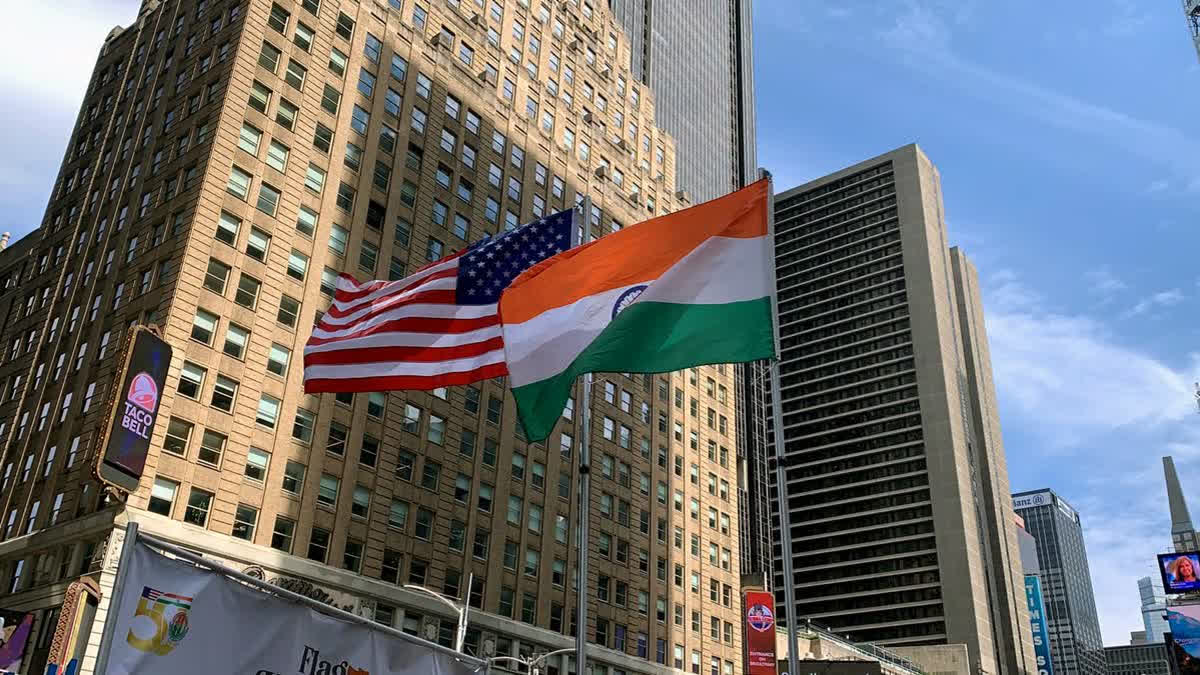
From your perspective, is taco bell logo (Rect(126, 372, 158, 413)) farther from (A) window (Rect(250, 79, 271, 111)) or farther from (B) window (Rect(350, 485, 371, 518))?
(A) window (Rect(250, 79, 271, 111))

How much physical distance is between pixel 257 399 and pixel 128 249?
543 inches

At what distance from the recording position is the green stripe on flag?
16016 millimetres

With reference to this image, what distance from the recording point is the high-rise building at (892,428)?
156m

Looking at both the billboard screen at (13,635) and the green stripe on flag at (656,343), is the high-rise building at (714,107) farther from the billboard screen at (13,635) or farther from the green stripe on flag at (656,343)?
the green stripe on flag at (656,343)

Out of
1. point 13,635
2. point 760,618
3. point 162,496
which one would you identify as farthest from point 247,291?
point 760,618

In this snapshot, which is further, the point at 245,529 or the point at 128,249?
the point at 128,249

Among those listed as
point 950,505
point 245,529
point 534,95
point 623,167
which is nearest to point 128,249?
point 245,529

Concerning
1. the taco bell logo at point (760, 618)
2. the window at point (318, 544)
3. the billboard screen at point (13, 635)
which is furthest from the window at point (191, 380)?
the taco bell logo at point (760, 618)

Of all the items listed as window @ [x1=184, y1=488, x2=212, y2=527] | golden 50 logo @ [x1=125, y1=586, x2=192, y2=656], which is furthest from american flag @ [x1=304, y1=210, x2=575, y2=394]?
window @ [x1=184, y1=488, x2=212, y2=527]

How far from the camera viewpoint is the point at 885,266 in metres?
182

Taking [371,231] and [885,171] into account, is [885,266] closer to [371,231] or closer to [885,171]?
[885,171]

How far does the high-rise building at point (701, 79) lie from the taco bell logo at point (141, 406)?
10255cm

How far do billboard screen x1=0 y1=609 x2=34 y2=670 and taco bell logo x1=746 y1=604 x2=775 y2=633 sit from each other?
1958 inches

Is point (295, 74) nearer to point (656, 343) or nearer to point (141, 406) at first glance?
point (141, 406)
